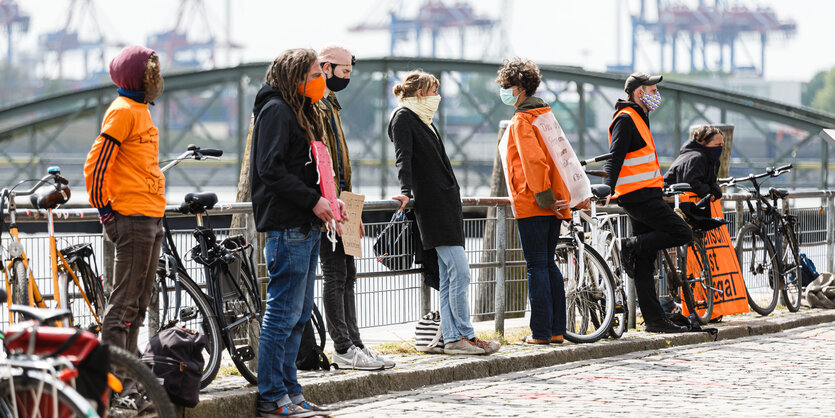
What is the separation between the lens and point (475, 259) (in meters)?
7.92

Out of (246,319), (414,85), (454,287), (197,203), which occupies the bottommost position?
(246,319)

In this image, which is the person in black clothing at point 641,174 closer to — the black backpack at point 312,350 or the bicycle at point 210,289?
the black backpack at point 312,350

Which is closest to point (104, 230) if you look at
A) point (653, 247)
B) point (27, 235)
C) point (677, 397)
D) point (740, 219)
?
point (27, 235)

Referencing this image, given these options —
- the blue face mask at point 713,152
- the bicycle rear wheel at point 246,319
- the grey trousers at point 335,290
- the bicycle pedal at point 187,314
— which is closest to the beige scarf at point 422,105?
the grey trousers at point 335,290

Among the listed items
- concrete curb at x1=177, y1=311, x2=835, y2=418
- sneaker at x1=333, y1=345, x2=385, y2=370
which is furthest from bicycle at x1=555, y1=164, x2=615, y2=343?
sneaker at x1=333, y1=345, x2=385, y2=370

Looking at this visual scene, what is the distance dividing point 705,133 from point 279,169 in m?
4.76

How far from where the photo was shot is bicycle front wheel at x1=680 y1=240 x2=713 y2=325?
891 cm

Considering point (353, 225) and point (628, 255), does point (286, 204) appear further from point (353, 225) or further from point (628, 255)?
point (628, 255)

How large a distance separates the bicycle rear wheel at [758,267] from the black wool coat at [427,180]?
3.80 metres

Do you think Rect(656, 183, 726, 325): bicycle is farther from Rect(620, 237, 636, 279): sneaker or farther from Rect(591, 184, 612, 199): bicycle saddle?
Rect(591, 184, 612, 199): bicycle saddle

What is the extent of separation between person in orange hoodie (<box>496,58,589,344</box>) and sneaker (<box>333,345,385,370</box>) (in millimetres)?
1560

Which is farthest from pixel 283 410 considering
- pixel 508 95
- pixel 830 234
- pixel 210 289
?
pixel 830 234

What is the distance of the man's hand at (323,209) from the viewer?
5230 millimetres

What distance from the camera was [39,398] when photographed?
12.1 feet
